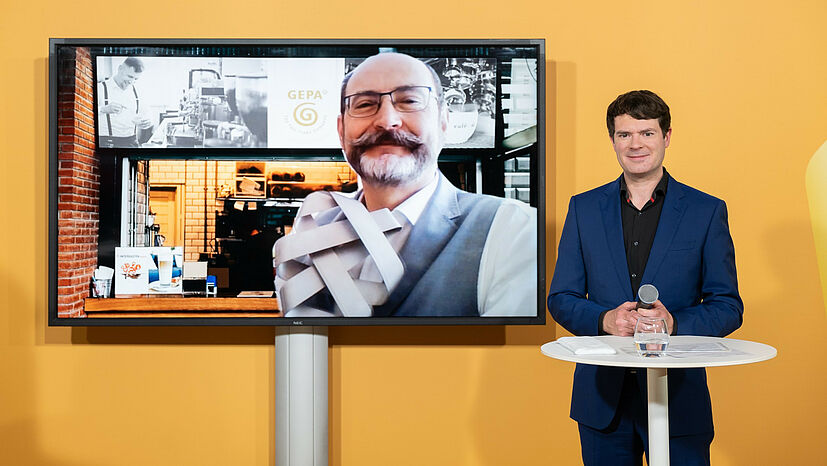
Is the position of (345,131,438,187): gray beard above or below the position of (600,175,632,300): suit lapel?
above

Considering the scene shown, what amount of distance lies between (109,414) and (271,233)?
120 centimetres

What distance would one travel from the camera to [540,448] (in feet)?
11.5

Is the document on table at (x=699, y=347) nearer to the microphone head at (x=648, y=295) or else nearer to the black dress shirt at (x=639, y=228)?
the microphone head at (x=648, y=295)

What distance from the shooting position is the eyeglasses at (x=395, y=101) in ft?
10.6

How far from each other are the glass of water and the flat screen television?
1189 mm

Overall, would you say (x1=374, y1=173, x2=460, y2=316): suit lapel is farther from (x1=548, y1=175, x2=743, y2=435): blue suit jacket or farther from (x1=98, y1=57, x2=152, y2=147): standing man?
(x1=98, y1=57, x2=152, y2=147): standing man

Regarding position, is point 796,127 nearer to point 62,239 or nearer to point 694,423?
point 694,423

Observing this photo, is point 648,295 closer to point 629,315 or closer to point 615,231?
point 629,315

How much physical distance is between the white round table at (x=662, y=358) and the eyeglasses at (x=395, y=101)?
142 cm

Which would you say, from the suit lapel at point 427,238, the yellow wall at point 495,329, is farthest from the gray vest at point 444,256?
the yellow wall at point 495,329

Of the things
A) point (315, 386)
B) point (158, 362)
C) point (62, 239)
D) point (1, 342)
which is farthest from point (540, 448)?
point (1, 342)

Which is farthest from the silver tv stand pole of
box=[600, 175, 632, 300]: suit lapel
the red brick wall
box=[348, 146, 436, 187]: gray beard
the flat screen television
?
box=[600, 175, 632, 300]: suit lapel

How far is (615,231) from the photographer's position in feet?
8.13

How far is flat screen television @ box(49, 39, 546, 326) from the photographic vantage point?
127 inches
